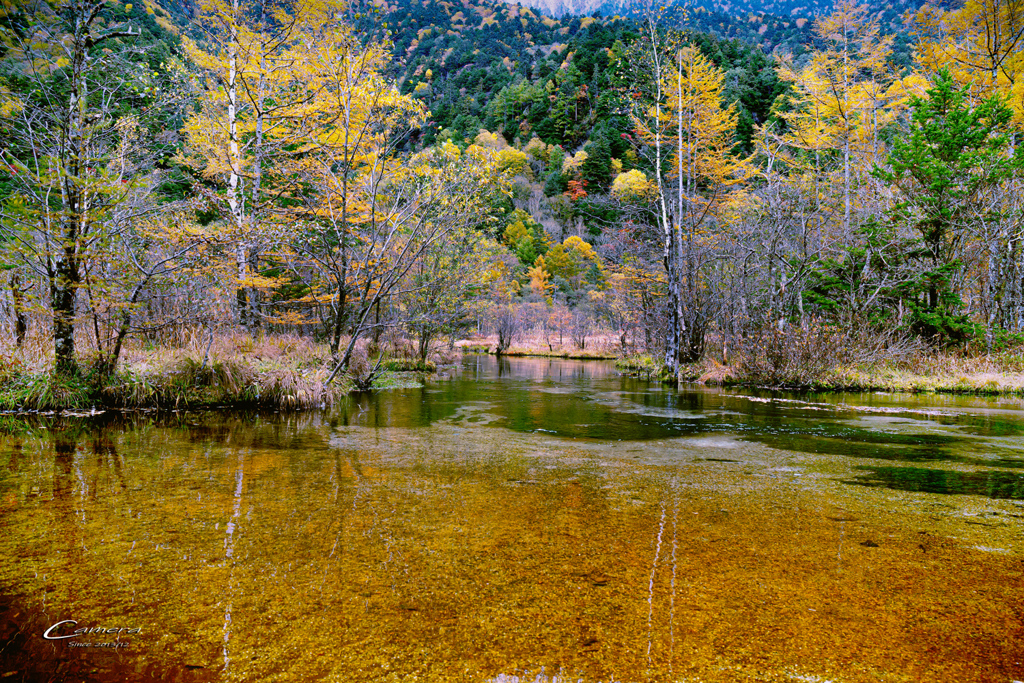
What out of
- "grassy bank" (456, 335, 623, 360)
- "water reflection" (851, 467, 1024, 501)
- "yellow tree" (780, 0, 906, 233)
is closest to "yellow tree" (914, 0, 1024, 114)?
"yellow tree" (780, 0, 906, 233)

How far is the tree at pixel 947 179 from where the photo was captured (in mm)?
11117

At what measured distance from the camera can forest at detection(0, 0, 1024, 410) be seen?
21.5 feet

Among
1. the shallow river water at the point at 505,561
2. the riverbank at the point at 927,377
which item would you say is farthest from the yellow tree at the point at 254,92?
the riverbank at the point at 927,377

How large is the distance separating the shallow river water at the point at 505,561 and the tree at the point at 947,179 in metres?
8.42

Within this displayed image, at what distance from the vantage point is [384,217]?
10.1m

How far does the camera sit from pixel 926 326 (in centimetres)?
1188

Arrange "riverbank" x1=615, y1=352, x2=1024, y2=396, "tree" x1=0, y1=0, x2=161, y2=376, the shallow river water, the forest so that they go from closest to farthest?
the shallow river water
"tree" x1=0, y1=0, x2=161, y2=376
the forest
"riverbank" x1=615, y1=352, x2=1024, y2=396

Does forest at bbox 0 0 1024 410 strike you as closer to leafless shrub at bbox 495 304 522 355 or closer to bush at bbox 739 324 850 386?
bush at bbox 739 324 850 386

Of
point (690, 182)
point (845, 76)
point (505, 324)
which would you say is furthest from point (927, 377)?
point (505, 324)

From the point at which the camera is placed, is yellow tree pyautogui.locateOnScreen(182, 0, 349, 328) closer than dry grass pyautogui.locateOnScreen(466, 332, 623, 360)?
Yes

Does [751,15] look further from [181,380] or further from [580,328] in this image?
[181,380]

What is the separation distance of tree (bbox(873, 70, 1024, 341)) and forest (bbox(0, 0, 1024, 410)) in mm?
68

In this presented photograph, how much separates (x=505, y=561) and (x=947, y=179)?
13751 millimetres

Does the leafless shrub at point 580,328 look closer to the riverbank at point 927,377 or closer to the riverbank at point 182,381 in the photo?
the riverbank at point 927,377
